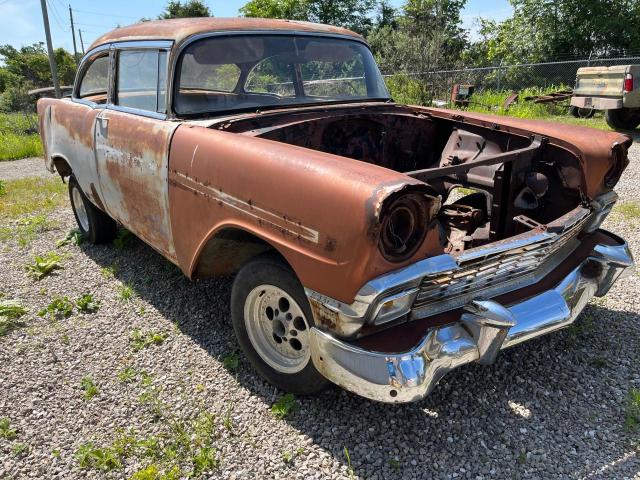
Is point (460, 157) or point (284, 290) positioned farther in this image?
point (460, 157)

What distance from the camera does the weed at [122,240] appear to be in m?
4.36

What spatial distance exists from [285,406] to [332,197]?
1.08 metres

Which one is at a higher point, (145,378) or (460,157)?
(460,157)

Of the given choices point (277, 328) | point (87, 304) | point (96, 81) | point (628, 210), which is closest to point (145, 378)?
point (277, 328)

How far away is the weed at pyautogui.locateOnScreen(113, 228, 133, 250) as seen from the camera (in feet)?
14.3

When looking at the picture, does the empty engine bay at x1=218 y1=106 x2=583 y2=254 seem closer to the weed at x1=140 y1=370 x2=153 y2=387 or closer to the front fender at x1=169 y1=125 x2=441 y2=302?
the front fender at x1=169 y1=125 x2=441 y2=302

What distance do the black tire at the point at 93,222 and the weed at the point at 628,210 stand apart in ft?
15.9

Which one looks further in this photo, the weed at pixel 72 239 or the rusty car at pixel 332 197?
the weed at pixel 72 239

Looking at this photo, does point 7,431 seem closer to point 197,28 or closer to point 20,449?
point 20,449

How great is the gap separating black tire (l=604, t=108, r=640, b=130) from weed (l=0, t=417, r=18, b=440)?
10.7 m

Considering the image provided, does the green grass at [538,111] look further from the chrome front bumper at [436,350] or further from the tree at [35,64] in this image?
the tree at [35,64]

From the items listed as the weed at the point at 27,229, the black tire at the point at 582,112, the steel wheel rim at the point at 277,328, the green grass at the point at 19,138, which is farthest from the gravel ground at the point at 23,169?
the black tire at the point at 582,112

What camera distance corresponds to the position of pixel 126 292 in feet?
11.5

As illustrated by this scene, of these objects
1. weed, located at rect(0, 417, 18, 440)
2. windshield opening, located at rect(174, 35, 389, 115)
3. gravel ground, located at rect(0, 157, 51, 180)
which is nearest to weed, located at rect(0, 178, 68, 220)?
gravel ground, located at rect(0, 157, 51, 180)
